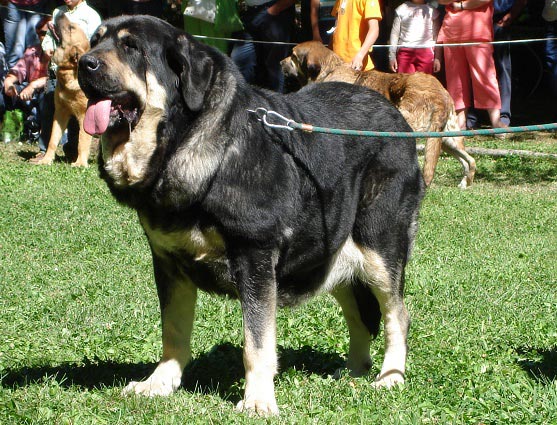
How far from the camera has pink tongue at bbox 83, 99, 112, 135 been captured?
4.16 m

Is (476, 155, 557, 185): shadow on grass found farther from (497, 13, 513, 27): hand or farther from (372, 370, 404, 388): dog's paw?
(372, 370, 404, 388): dog's paw

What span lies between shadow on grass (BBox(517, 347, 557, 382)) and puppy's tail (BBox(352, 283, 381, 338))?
0.88m

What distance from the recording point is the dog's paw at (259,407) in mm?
4426

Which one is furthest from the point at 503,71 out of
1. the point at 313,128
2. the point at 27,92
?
the point at 313,128

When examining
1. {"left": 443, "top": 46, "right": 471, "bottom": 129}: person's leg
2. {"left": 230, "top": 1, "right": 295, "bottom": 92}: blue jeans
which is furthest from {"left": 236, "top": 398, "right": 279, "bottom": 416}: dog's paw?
{"left": 443, "top": 46, "right": 471, "bottom": 129}: person's leg

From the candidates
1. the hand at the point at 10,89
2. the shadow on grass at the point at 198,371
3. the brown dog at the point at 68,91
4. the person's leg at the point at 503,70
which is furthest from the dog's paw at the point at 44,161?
the shadow on grass at the point at 198,371

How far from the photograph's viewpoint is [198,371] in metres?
5.36

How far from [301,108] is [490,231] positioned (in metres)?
4.81

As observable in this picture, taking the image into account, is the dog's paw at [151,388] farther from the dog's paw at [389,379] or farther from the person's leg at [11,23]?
the person's leg at [11,23]

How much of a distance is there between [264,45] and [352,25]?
201 centimetres

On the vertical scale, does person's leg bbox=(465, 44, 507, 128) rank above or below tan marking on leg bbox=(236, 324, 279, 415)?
below

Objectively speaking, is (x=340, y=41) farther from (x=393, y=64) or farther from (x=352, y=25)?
(x=393, y=64)

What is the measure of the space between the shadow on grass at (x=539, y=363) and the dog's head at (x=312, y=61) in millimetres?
6756

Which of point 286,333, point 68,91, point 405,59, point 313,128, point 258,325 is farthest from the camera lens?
point 405,59
